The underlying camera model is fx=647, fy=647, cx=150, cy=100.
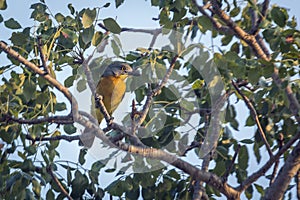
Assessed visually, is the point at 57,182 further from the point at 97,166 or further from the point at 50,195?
the point at 97,166

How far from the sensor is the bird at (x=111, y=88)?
2959mm

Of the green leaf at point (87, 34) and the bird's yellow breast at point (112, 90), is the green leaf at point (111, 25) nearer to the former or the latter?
the green leaf at point (87, 34)

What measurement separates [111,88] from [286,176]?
1551 millimetres

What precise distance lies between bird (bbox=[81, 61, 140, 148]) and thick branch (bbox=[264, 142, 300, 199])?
0.85 meters

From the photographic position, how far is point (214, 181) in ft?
9.53

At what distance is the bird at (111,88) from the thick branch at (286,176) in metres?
0.85

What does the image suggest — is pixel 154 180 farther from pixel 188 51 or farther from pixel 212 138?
pixel 188 51

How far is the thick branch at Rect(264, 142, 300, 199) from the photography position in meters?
2.96

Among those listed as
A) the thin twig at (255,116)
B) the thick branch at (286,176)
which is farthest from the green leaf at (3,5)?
the thick branch at (286,176)

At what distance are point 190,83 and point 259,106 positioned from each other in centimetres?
39

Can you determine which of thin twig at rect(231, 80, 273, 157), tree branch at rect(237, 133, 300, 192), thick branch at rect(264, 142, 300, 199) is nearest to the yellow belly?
thin twig at rect(231, 80, 273, 157)

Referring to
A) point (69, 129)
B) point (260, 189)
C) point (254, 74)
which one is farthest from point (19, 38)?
point (260, 189)

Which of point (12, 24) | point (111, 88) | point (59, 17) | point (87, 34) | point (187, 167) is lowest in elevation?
point (187, 167)

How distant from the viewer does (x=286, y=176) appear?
2.97m
